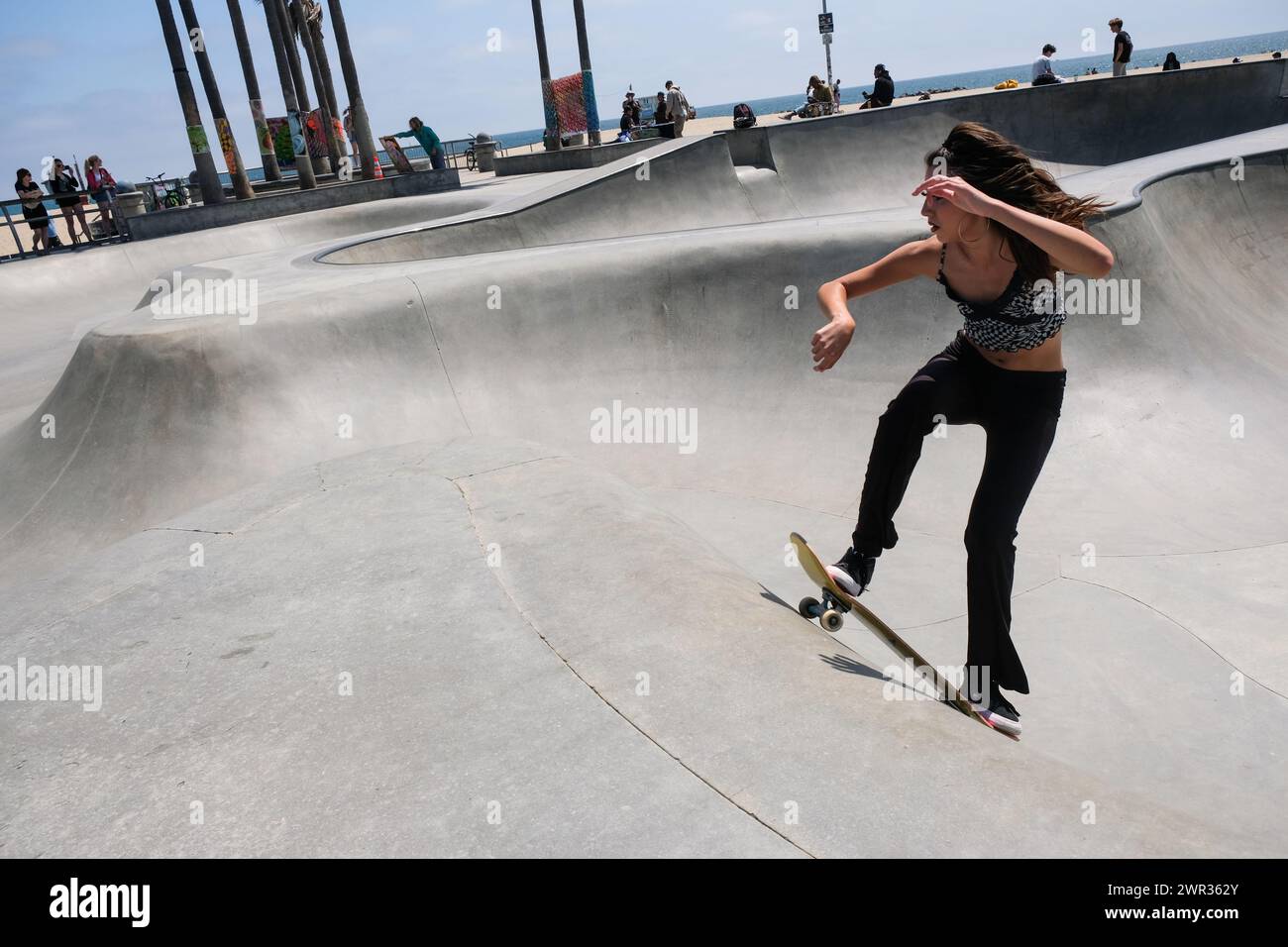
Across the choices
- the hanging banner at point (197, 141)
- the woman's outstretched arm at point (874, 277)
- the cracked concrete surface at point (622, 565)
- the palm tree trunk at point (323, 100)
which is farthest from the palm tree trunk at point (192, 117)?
the woman's outstretched arm at point (874, 277)

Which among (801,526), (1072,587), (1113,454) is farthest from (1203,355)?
(801,526)

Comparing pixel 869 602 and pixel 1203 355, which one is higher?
pixel 1203 355

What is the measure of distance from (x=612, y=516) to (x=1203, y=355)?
20.5ft

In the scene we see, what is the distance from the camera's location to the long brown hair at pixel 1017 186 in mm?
2830

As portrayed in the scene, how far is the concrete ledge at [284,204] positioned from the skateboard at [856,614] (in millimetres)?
18905

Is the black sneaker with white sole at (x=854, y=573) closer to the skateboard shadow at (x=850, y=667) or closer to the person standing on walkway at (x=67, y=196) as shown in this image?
the skateboard shadow at (x=850, y=667)

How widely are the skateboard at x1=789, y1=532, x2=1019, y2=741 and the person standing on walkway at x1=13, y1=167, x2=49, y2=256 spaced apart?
62.9 ft

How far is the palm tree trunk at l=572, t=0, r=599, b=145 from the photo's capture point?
2509cm

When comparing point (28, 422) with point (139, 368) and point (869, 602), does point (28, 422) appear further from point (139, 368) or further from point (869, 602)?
point (869, 602)

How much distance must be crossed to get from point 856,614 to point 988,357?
1.10 m

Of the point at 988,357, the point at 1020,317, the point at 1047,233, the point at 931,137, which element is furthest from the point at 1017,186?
the point at 931,137

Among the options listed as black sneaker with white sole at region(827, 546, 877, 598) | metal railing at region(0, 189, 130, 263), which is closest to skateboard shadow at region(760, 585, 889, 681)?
black sneaker with white sole at region(827, 546, 877, 598)

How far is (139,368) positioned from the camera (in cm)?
640

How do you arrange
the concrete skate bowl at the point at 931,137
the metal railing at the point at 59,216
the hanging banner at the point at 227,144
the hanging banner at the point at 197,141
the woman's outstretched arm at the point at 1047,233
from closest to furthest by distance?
the woman's outstretched arm at the point at 1047,233
the concrete skate bowl at the point at 931,137
the metal railing at the point at 59,216
the hanging banner at the point at 197,141
the hanging banner at the point at 227,144
